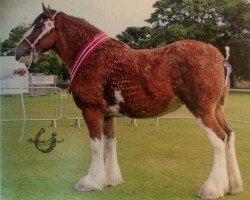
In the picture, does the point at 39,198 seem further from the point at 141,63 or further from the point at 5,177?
the point at 141,63

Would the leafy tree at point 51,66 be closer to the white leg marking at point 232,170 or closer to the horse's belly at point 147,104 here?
the horse's belly at point 147,104

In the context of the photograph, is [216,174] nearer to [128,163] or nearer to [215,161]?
[215,161]

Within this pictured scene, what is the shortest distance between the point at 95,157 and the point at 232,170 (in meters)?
0.46

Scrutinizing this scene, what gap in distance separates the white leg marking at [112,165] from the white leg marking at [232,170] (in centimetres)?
38

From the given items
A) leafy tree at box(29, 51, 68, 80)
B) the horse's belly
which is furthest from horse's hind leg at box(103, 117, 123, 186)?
leafy tree at box(29, 51, 68, 80)

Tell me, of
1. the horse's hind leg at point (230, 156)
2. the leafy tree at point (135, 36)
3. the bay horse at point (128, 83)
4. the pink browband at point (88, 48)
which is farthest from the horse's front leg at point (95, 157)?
the horse's hind leg at point (230, 156)

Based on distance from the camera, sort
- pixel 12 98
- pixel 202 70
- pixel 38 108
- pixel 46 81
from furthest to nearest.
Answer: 1. pixel 38 108
2. pixel 12 98
3. pixel 46 81
4. pixel 202 70

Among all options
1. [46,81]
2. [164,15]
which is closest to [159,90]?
[164,15]

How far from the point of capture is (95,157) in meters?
1.92

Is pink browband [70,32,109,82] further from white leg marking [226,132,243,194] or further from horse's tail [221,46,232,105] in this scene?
white leg marking [226,132,243,194]

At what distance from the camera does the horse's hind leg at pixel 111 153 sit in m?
1.96

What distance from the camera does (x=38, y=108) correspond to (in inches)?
92.6

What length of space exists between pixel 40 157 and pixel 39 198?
0.21 m

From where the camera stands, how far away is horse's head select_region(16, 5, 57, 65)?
188 cm
